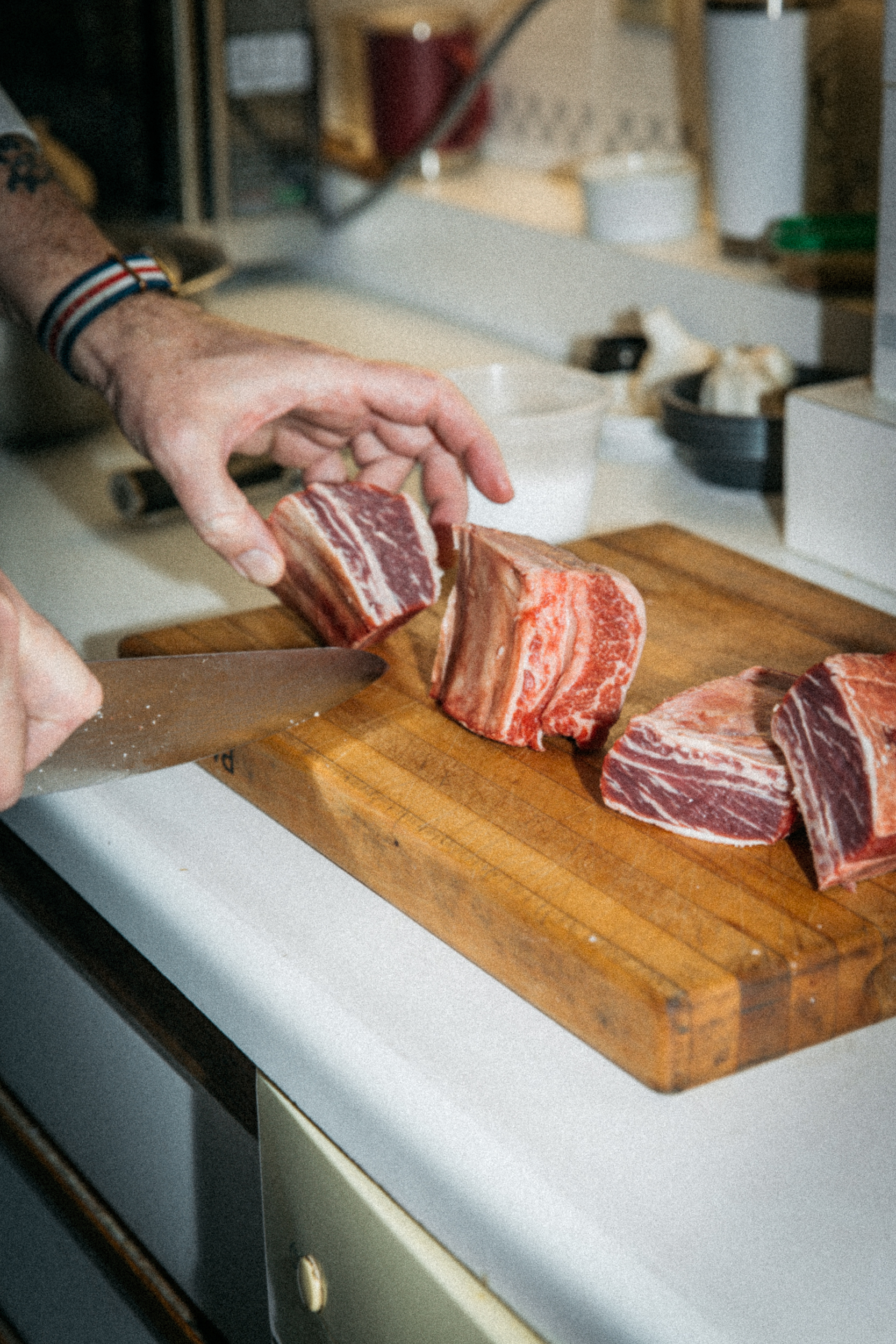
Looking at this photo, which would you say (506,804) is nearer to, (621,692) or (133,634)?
(621,692)

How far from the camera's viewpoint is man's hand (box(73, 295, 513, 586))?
1177mm

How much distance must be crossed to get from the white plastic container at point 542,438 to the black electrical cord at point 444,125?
37.1 inches

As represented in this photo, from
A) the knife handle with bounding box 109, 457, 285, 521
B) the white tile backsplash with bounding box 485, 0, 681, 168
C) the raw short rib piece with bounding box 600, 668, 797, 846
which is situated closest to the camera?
the raw short rib piece with bounding box 600, 668, 797, 846

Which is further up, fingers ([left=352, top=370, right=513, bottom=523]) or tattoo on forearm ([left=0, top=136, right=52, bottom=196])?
tattoo on forearm ([left=0, top=136, right=52, bottom=196])

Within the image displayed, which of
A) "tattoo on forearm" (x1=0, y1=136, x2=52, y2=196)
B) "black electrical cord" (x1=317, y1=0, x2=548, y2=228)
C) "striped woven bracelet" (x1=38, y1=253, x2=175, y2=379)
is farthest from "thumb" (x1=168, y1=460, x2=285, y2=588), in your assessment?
"black electrical cord" (x1=317, y1=0, x2=548, y2=228)

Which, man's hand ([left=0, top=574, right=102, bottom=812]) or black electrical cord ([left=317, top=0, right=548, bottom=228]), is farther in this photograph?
black electrical cord ([left=317, top=0, right=548, bottom=228])

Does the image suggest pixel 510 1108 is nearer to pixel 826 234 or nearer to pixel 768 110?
pixel 826 234

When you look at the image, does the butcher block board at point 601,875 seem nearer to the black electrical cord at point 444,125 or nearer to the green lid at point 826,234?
the green lid at point 826,234

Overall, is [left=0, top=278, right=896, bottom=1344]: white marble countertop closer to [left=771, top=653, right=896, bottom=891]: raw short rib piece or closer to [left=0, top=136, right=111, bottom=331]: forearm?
[left=771, top=653, right=896, bottom=891]: raw short rib piece

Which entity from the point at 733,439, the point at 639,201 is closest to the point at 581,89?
the point at 639,201

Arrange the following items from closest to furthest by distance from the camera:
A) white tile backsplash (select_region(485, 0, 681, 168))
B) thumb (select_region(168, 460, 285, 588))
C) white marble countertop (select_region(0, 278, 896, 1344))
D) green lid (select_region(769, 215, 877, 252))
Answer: white marble countertop (select_region(0, 278, 896, 1344))
thumb (select_region(168, 460, 285, 588))
green lid (select_region(769, 215, 877, 252))
white tile backsplash (select_region(485, 0, 681, 168))

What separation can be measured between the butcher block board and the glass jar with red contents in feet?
5.23

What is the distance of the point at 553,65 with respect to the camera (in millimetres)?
2572

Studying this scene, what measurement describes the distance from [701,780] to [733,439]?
2.62ft
